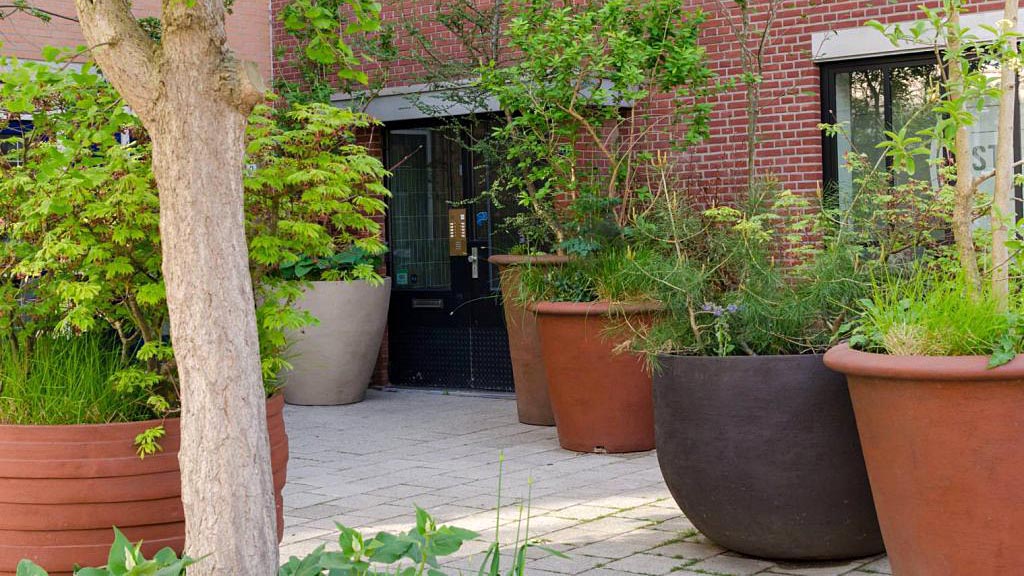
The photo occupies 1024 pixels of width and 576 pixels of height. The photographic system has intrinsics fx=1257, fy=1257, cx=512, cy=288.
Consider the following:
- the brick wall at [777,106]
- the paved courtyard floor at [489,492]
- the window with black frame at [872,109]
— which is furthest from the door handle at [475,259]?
the window with black frame at [872,109]

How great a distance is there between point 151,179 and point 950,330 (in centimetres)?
267

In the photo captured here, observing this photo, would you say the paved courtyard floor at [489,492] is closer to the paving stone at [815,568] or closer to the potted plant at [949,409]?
the paving stone at [815,568]

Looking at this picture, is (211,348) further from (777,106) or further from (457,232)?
(457,232)

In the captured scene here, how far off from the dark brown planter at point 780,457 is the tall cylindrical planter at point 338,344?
17.5 ft

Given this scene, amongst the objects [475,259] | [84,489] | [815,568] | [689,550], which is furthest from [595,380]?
[84,489]

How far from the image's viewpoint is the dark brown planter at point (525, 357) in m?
8.32

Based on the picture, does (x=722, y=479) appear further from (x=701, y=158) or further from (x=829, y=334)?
(x=701, y=158)

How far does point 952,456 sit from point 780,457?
0.97 metres

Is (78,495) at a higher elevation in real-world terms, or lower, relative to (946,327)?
lower

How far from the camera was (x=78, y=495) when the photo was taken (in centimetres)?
404

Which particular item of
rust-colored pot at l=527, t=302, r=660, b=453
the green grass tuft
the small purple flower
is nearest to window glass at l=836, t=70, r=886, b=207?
rust-colored pot at l=527, t=302, r=660, b=453

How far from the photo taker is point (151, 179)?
436 cm

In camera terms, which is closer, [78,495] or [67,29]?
[78,495]

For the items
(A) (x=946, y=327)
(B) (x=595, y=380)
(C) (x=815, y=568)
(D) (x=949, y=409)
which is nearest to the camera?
(D) (x=949, y=409)
